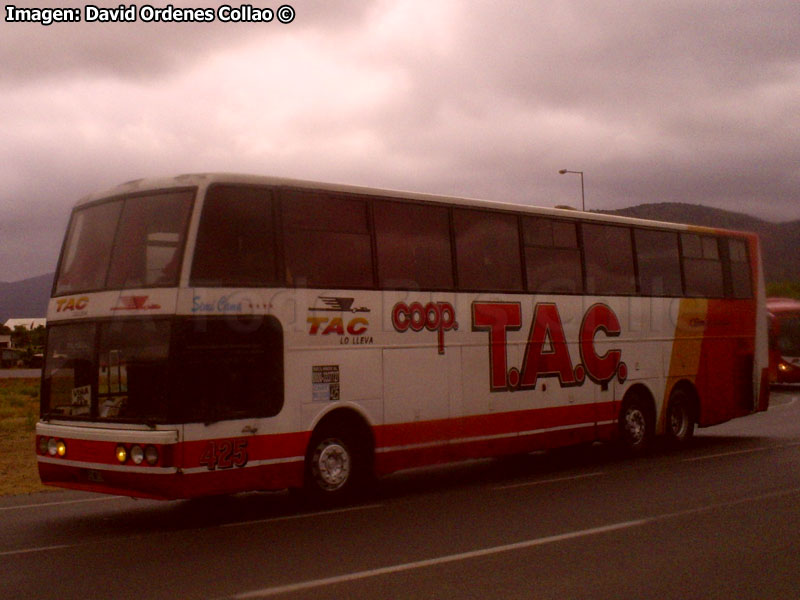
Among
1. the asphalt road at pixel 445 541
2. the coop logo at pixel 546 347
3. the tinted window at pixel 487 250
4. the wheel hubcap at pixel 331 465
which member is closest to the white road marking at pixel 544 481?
the asphalt road at pixel 445 541

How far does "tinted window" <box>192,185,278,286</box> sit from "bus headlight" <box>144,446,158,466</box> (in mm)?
1710

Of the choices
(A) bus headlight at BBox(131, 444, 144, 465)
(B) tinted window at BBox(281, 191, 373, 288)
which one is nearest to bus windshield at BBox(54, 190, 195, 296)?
(B) tinted window at BBox(281, 191, 373, 288)

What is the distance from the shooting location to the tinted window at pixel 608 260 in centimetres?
1551

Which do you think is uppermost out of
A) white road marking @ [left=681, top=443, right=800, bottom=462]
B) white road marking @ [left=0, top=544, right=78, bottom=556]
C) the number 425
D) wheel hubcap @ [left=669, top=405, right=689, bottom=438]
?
the number 425

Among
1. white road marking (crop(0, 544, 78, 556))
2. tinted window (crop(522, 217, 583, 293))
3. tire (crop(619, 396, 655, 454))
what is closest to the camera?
white road marking (crop(0, 544, 78, 556))

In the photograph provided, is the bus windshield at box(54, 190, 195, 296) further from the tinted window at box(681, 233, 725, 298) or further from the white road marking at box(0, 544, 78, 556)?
the tinted window at box(681, 233, 725, 298)

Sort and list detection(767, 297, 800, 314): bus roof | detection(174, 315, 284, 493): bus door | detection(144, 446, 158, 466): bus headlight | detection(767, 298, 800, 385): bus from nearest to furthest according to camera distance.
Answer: detection(144, 446, 158, 466): bus headlight → detection(174, 315, 284, 493): bus door → detection(767, 298, 800, 385): bus → detection(767, 297, 800, 314): bus roof

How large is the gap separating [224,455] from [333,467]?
1615 millimetres

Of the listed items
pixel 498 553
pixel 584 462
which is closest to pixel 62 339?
pixel 498 553

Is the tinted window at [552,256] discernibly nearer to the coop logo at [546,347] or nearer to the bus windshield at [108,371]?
the coop logo at [546,347]

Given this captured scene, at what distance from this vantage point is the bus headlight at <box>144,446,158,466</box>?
980 cm

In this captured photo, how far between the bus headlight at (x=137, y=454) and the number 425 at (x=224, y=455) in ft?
1.93

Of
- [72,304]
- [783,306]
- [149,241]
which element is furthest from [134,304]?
[783,306]

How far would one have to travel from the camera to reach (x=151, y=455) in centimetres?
984
